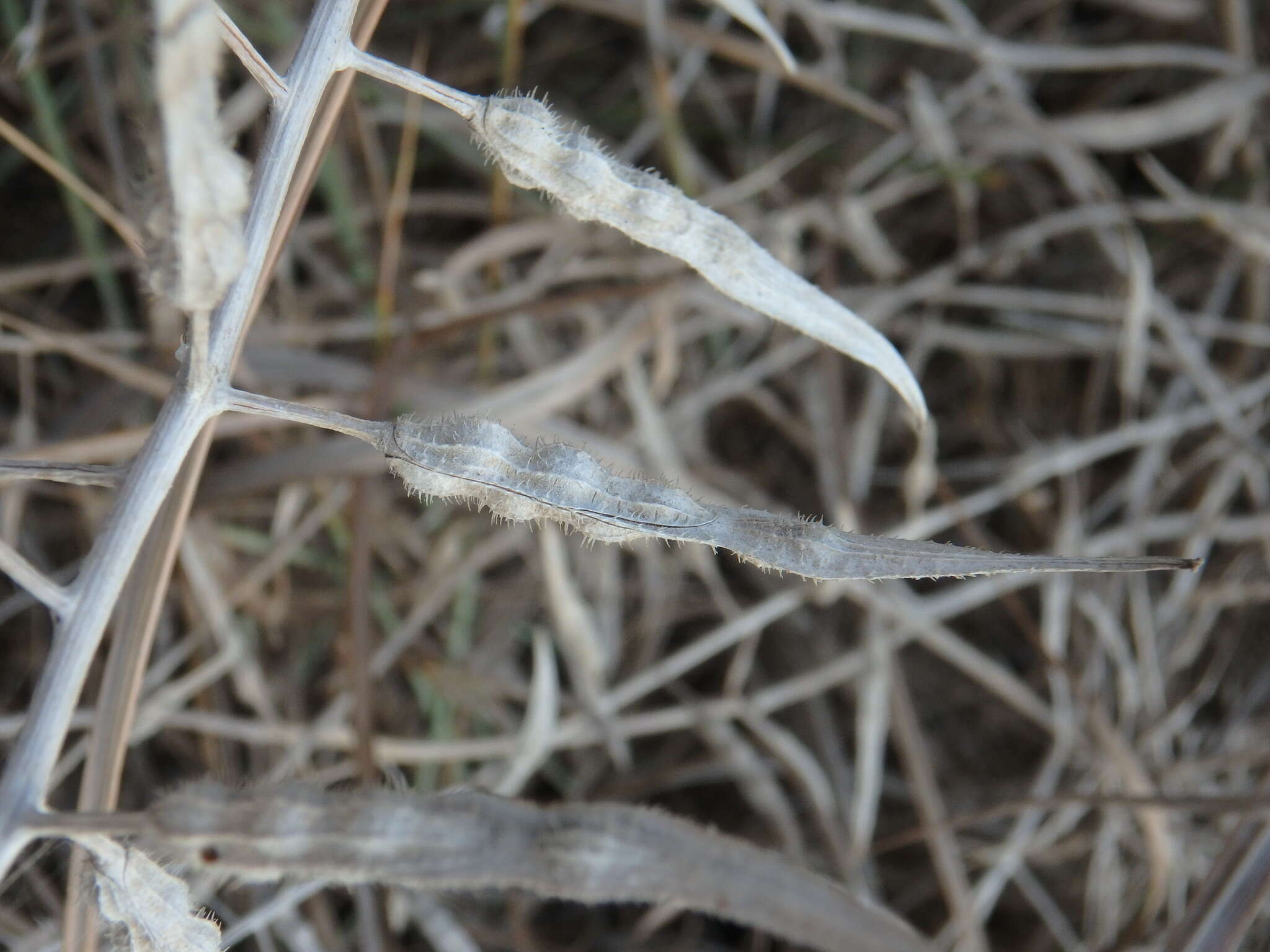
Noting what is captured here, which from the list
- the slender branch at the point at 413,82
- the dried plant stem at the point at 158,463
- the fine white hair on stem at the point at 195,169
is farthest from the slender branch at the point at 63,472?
the slender branch at the point at 413,82

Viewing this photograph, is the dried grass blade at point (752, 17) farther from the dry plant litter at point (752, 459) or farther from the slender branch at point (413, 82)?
the slender branch at point (413, 82)

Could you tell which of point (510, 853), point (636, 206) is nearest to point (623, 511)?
point (636, 206)

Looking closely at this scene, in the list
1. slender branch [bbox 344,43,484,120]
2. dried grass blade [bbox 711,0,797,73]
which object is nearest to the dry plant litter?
dried grass blade [bbox 711,0,797,73]

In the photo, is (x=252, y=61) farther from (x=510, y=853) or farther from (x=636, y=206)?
(x=510, y=853)

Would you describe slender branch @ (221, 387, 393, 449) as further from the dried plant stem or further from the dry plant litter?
the dry plant litter

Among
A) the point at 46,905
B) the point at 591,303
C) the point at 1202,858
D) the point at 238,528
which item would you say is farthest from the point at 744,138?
the point at 46,905

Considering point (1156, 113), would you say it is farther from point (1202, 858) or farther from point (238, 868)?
point (238, 868)
